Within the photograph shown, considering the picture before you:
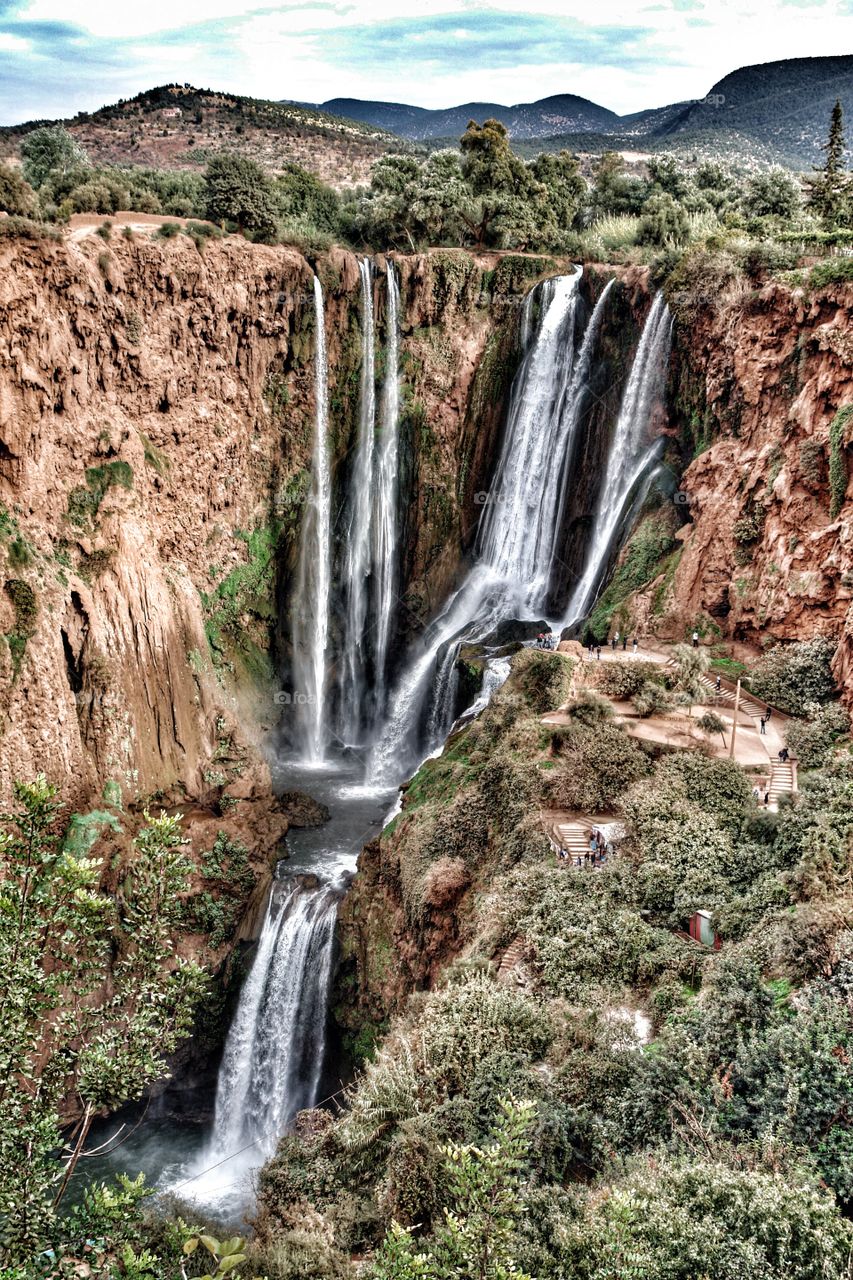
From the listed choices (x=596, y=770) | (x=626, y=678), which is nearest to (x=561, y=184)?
(x=626, y=678)

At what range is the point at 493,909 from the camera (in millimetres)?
18609

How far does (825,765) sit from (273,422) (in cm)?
2327

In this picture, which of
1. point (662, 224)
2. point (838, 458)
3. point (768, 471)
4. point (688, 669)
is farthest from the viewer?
point (662, 224)

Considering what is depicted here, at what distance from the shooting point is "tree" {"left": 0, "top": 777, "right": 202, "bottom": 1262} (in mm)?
7891

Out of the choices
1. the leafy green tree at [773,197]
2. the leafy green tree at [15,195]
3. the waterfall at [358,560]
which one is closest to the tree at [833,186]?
the leafy green tree at [773,197]

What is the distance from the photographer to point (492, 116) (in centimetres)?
11756

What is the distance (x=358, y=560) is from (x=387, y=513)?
7.41 ft

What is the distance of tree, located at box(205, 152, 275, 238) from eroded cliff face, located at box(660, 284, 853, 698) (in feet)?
52.9

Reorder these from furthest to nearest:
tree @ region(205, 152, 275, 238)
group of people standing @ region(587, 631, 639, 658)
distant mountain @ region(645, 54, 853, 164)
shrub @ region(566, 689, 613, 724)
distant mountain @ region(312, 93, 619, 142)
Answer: distant mountain @ region(312, 93, 619, 142) → distant mountain @ region(645, 54, 853, 164) → tree @ region(205, 152, 275, 238) → group of people standing @ region(587, 631, 639, 658) → shrub @ region(566, 689, 613, 724)

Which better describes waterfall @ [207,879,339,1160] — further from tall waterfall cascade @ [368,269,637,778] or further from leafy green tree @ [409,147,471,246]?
leafy green tree @ [409,147,471,246]

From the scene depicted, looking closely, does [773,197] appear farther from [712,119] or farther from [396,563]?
[712,119]

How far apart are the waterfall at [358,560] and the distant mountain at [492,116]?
291 feet

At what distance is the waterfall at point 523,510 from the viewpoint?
33344mm

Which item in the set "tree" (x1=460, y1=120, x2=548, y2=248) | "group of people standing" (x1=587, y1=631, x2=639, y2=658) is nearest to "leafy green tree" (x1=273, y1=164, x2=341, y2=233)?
"tree" (x1=460, y1=120, x2=548, y2=248)
